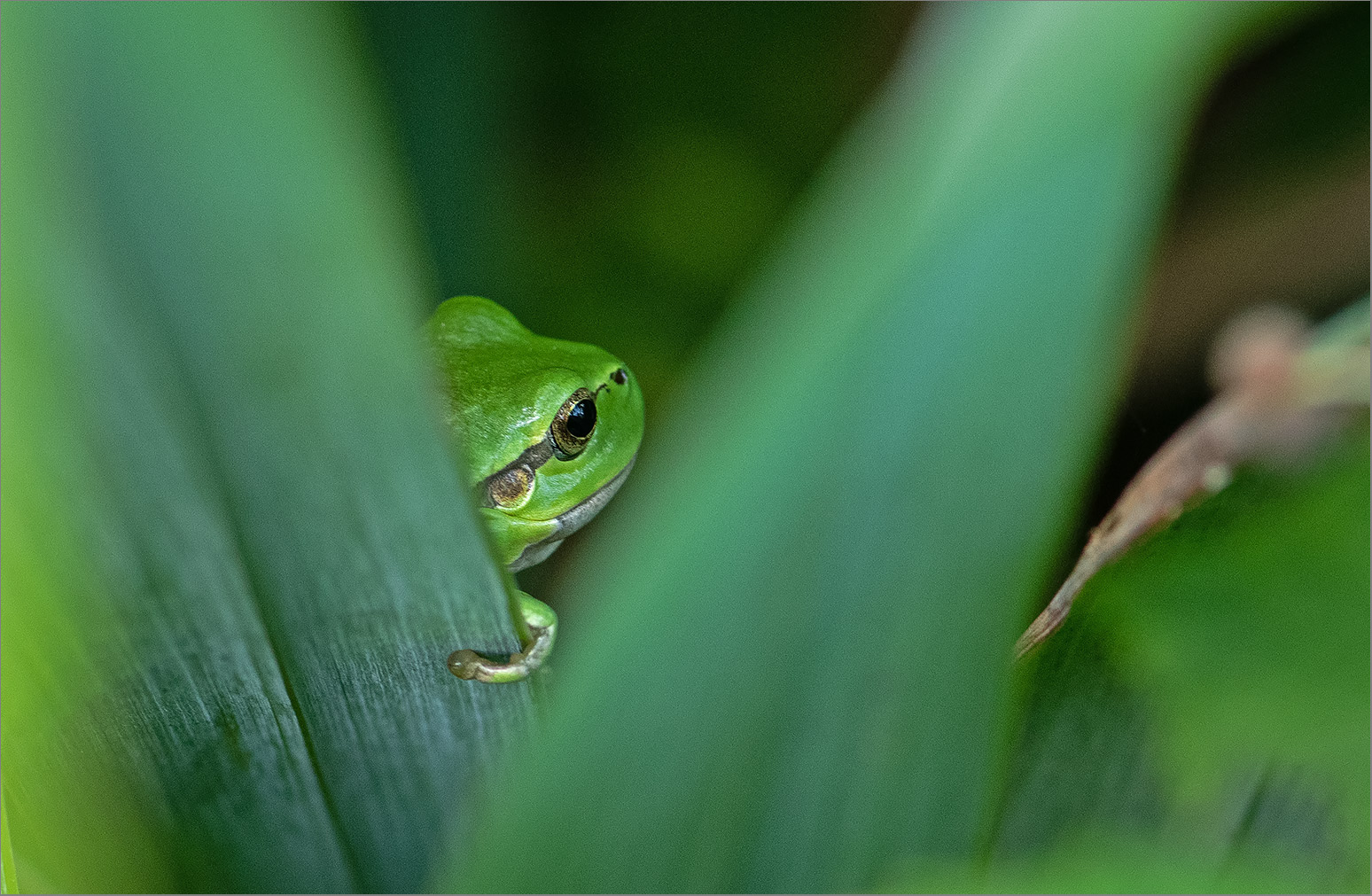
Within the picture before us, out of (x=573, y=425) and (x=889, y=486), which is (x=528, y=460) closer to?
(x=573, y=425)

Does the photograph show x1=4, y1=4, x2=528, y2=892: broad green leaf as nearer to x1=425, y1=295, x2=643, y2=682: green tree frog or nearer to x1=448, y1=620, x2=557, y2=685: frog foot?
x1=448, y1=620, x2=557, y2=685: frog foot

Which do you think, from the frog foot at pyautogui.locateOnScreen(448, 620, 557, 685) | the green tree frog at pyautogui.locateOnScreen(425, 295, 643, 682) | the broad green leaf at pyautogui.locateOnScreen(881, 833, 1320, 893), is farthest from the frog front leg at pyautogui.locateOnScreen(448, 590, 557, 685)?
the green tree frog at pyautogui.locateOnScreen(425, 295, 643, 682)

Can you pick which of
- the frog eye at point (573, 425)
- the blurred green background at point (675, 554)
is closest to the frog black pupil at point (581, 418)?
the frog eye at point (573, 425)

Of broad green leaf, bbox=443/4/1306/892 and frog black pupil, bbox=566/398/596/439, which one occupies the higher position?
broad green leaf, bbox=443/4/1306/892

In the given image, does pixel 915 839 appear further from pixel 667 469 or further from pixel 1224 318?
pixel 1224 318

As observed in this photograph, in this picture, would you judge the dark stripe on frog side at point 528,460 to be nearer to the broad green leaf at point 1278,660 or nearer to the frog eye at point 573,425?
the frog eye at point 573,425

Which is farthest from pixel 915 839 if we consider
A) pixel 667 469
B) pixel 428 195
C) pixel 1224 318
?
pixel 1224 318
